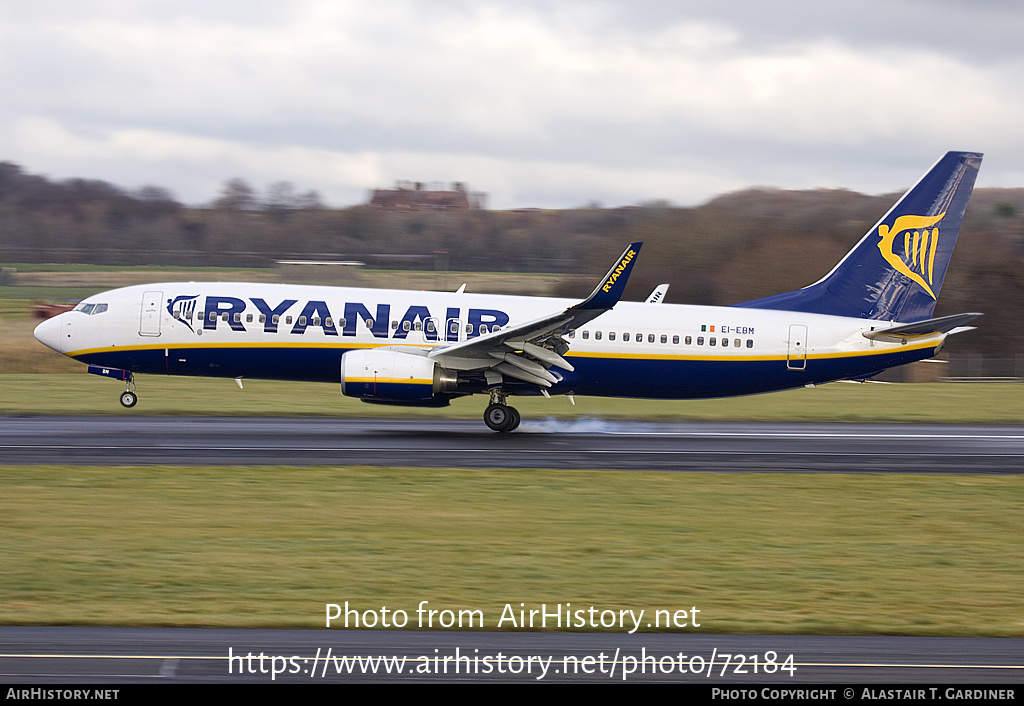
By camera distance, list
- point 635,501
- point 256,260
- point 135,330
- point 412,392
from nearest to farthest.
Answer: point 635,501, point 412,392, point 135,330, point 256,260

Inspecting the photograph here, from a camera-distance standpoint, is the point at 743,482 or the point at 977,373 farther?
the point at 977,373

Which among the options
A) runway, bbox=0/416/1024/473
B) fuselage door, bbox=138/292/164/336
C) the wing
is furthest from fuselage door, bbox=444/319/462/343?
fuselage door, bbox=138/292/164/336

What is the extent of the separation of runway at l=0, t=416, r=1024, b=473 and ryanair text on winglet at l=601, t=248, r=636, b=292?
3723 mm

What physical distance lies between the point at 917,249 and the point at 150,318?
1989 centimetres

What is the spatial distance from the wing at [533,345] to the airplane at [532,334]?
0.16 feet

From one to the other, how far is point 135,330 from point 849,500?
17271 mm

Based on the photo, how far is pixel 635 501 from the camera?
16.5m

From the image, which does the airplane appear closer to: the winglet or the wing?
the wing

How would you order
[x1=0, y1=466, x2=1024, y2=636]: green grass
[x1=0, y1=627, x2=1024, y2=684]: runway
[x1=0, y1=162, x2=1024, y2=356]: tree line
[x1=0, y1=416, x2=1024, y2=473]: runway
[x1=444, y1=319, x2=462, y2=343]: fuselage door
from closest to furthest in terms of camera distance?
1. [x1=0, y1=627, x2=1024, y2=684]: runway
2. [x1=0, y1=466, x2=1024, y2=636]: green grass
3. [x1=0, y1=416, x2=1024, y2=473]: runway
4. [x1=444, y1=319, x2=462, y2=343]: fuselage door
5. [x1=0, y1=162, x2=1024, y2=356]: tree line

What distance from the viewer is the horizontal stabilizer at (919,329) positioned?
24469 millimetres

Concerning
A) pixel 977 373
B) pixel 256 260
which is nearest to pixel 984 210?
pixel 977 373

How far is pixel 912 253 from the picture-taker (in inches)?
1035

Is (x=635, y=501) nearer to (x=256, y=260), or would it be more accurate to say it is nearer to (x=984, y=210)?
(x=256, y=260)

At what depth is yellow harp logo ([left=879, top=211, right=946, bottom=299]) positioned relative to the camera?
26250mm
